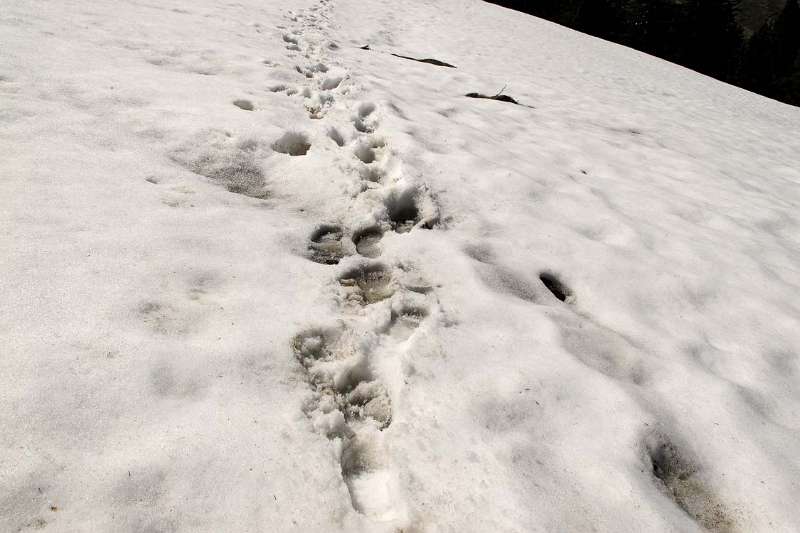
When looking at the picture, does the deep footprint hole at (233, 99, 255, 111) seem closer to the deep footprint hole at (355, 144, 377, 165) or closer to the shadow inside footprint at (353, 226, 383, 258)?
the deep footprint hole at (355, 144, 377, 165)

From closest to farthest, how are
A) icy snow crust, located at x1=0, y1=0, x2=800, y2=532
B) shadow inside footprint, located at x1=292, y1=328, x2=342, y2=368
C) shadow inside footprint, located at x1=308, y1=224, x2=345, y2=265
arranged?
icy snow crust, located at x1=0, y1=0, x2=800, y2=532
shadow inside footprint, located at x1=292, y1=328, x2=342, y2=368
shadow inside footprint, located at x1=308, y1=224, x2=345, y2=265

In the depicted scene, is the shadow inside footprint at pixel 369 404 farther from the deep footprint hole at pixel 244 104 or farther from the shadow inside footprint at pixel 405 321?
the deep footprint hole at pixel 244 104

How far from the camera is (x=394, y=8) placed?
12.7 metres

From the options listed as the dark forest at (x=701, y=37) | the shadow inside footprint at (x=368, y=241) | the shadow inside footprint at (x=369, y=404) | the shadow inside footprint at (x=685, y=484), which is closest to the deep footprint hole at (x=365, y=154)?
the shadow inside footprint at (x=368, y=241)

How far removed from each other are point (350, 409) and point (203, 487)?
55 centimetres

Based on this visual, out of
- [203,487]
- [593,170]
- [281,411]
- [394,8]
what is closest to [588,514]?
[281,411]

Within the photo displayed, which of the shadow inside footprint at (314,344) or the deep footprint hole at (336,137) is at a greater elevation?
the deep footprint hole at (336,137)

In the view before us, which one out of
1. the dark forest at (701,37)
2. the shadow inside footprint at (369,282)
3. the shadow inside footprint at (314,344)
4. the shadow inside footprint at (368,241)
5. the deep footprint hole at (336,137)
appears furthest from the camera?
the dark forest at (701,37)

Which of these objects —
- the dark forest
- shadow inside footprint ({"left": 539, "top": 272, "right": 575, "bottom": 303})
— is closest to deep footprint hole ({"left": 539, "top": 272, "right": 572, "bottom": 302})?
shadow inside footprint ({"left": 539, "top": 272, "right": 575, "bottom": 303})

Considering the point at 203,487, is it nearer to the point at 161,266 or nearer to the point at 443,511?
the point at 443,511

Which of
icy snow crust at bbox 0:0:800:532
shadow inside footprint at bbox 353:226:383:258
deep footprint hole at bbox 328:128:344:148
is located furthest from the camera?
deep footprint hole at bbox 328:128:344:148

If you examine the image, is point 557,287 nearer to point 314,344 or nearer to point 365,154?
point 314,344

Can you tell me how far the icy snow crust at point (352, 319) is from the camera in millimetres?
1388

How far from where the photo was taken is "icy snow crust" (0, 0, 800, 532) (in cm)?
139
